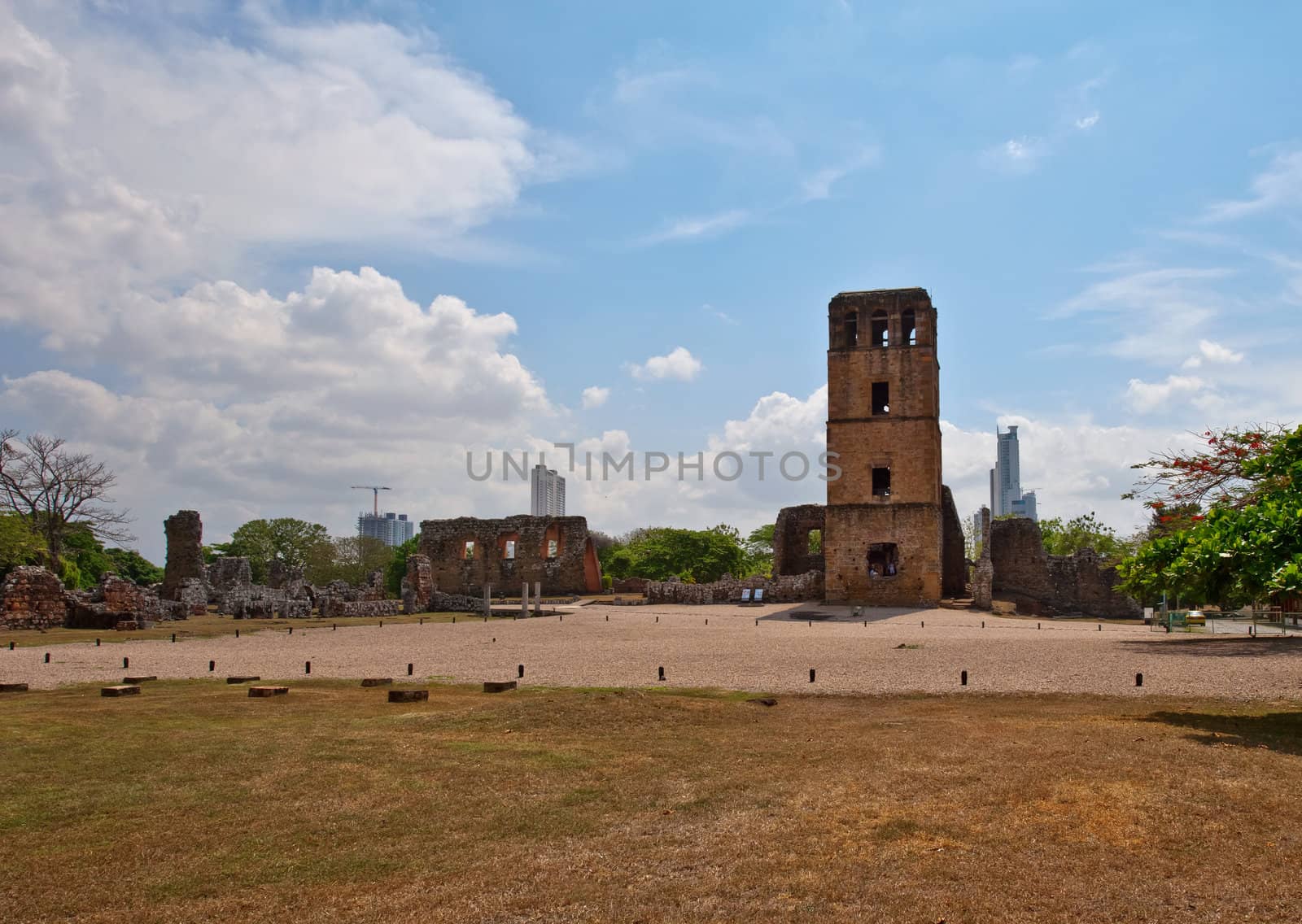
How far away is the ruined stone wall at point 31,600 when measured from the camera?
2580 centimetres

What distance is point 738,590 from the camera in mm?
38125

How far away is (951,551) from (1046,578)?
3833mm

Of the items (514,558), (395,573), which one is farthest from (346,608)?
(395,573)

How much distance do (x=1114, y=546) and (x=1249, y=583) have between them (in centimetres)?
5633

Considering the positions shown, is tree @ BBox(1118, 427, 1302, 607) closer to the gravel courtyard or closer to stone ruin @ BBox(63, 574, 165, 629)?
the gravel courtyard

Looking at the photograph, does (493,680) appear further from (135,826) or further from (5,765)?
(135,826)

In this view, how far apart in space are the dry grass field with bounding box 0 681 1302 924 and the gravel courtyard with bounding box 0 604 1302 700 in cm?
319

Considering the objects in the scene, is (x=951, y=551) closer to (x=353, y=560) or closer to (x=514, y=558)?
(x=514, y=558)

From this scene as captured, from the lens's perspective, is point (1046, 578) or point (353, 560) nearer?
point (1046, 578)

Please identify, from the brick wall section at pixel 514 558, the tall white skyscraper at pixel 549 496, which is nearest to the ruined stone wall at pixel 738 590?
the brick wall section at pixel 514 558

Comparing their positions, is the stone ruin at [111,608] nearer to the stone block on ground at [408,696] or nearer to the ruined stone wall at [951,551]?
the stone block on ground at [408,696]

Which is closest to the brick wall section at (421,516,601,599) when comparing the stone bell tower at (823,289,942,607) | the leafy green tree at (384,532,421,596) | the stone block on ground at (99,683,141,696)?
the leafy green tree at (384,532,421,596)

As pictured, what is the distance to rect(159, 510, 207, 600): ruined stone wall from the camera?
39.7 metres

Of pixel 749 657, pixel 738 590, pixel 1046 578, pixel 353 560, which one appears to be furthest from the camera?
pixel 353 560
